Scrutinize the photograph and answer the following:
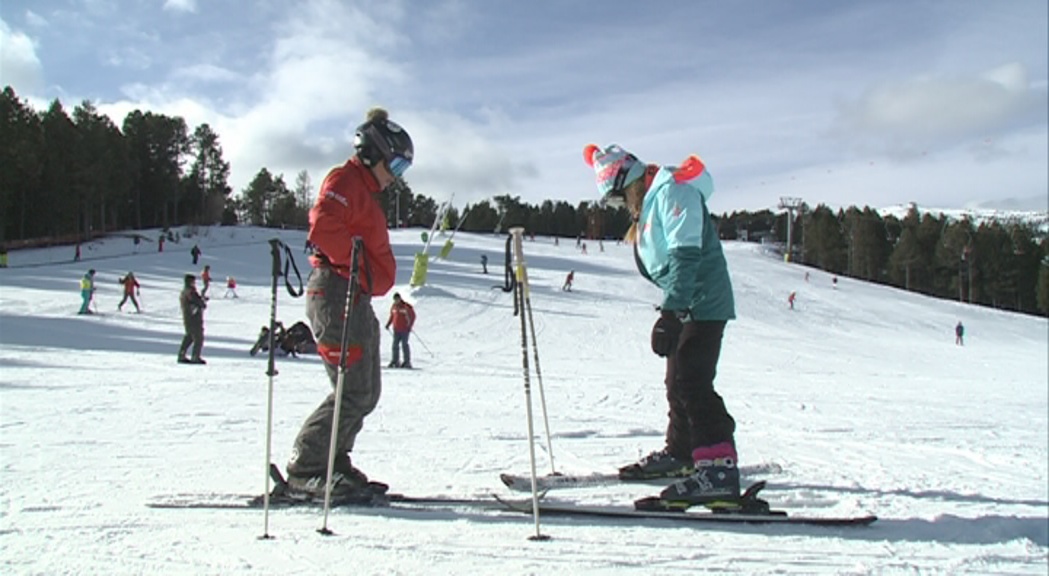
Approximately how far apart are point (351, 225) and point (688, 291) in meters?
1.80

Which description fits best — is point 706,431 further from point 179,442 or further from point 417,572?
point 179,442

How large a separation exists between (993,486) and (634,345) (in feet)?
57.1

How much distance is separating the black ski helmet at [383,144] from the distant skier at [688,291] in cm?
124

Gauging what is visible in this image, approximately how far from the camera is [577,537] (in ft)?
9.77

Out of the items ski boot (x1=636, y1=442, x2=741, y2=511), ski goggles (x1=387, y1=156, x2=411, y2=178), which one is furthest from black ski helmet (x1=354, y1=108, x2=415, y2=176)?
ski boot (x1=636, y1=442, x2=741, y2=511)

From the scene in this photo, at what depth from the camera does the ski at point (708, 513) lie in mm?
3328

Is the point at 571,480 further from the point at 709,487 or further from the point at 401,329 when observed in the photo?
the point at 401,329

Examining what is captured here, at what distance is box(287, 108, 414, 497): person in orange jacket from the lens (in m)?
3.40

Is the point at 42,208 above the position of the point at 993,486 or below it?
above

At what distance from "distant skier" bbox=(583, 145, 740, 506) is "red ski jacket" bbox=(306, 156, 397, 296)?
1.43m

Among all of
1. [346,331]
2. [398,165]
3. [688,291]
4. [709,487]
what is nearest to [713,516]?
[709,487]

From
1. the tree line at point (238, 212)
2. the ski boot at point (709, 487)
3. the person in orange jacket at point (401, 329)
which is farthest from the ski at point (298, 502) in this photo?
the tree line at point (238, 212)

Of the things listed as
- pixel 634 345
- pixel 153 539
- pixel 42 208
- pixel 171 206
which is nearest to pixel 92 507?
pixel 153 539

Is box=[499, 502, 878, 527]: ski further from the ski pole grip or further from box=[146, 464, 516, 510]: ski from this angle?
the ski pole grip
